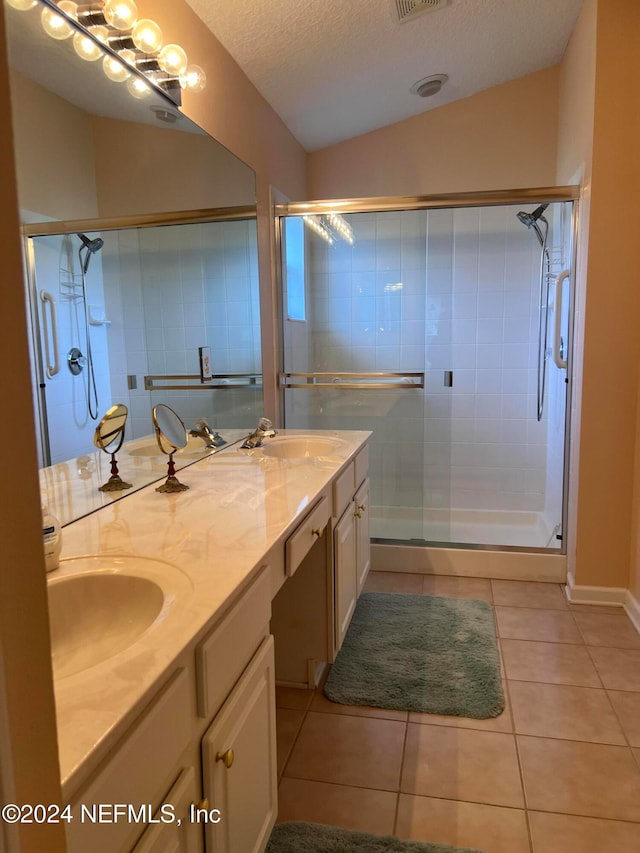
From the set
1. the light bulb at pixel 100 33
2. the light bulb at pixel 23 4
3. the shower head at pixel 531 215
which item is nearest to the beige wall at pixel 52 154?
the light bulb at pixel 23 4

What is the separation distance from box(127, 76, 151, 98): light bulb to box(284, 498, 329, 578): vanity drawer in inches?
53.4

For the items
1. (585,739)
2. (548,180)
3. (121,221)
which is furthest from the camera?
(548,180)

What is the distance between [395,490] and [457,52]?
2.32 m

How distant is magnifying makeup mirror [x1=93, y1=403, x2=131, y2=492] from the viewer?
1.65 meters

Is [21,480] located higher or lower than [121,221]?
lower

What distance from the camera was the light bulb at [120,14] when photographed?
5.34 ft

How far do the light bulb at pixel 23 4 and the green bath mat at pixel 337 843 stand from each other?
2034mm

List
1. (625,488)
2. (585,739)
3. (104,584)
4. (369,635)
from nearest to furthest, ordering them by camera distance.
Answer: (104,584) < (585,739) < (369,635) < (625,488)

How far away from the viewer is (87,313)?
153 cm

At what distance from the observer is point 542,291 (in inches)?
149

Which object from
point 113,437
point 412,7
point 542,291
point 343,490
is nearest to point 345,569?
point 343,490

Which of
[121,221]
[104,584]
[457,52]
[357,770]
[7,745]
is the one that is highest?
[457,52]

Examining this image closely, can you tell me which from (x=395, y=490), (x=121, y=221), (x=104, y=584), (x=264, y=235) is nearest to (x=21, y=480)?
(x=104, y=584)

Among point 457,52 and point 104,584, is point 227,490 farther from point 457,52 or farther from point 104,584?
point 457,52
